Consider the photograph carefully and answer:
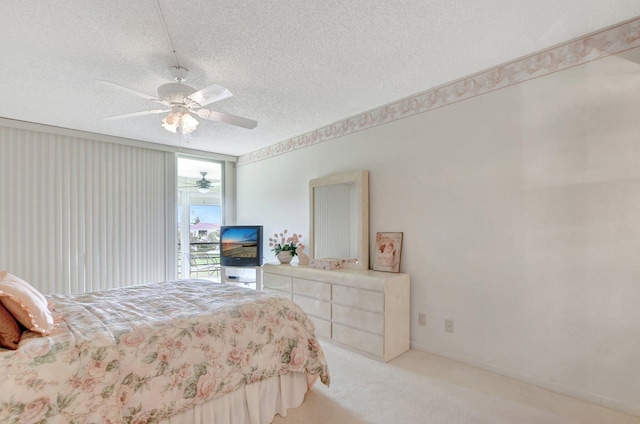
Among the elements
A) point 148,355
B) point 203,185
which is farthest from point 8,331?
point 203,185

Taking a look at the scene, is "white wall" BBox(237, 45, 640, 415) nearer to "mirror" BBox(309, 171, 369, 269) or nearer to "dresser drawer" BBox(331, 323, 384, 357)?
"mirror" BBox(309, 171, 369, 269)

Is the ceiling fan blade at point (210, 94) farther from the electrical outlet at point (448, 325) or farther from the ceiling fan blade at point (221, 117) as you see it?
the electrical outlet at point (448, 325)

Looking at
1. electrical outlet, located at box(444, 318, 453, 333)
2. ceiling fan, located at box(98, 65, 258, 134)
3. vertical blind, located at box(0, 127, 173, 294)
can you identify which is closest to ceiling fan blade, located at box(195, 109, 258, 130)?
ceiling fan, located at box(98, 65, 258, 134)

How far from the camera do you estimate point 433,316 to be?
3014 millimetres

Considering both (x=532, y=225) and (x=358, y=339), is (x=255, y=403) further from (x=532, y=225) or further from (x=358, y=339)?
(x=532, y=225)

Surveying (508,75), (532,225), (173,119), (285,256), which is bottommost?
(285,256)

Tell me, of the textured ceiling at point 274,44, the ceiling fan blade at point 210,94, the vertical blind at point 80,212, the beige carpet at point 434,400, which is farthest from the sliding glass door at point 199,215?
the beige carpet at point 434,400

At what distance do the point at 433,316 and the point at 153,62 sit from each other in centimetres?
326

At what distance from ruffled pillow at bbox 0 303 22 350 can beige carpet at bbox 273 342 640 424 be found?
1.49 meters

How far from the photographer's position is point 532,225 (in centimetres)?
244

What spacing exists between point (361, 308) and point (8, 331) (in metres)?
2.48

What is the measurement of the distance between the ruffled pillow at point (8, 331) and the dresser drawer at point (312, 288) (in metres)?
2.43

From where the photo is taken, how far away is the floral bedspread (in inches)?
52.2

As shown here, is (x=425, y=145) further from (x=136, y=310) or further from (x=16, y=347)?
(x=16, y=347)
